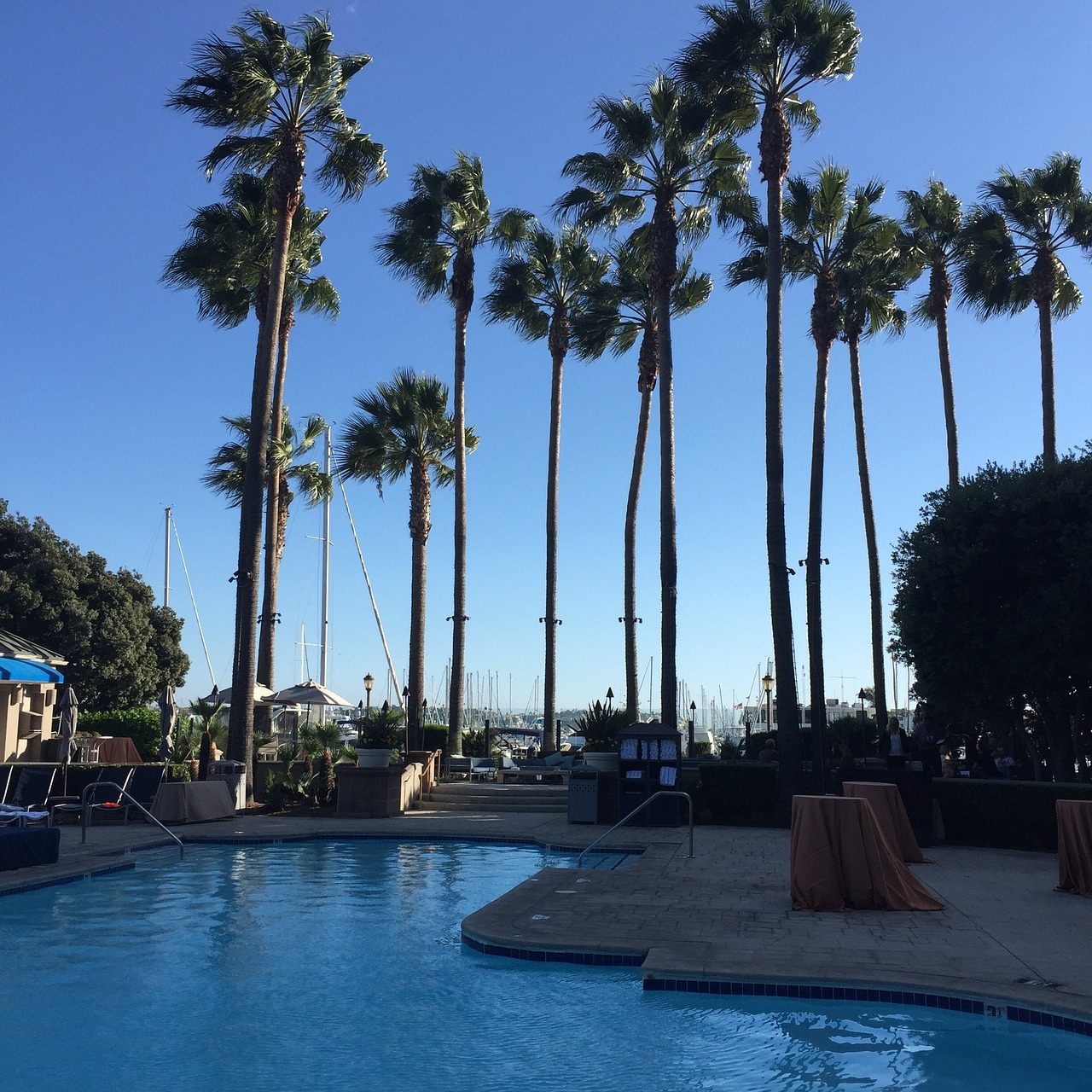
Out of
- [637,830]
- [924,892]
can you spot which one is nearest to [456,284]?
[637,830]

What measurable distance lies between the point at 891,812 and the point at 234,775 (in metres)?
12.5

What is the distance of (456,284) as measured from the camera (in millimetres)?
29141

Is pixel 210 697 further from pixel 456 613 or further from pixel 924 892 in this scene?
pixel 924 892

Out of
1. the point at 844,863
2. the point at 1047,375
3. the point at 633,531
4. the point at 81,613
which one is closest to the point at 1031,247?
the point at 1047,375

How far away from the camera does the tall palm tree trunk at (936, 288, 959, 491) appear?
1139 inches

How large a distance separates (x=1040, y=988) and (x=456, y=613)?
73.5 feet

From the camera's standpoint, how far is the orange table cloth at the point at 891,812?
1053 cm

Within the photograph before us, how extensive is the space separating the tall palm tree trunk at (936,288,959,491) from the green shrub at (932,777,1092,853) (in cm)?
1539

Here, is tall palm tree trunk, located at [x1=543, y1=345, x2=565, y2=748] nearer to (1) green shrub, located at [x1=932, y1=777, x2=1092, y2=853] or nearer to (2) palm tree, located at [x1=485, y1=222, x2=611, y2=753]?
(2) palm tree, located at [x1=485, y1=222, x2=611, y2=753]

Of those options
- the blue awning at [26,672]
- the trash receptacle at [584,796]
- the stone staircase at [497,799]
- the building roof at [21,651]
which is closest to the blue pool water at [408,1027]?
the trash receptacle at [584,796]

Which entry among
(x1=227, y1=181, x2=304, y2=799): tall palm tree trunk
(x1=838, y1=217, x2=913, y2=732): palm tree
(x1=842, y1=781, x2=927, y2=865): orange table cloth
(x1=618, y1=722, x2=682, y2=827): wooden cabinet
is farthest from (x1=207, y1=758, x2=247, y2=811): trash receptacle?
(x1=838, y1=217, x2=913, y2=732): palm tree

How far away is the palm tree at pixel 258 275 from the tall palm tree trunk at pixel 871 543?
15.5m

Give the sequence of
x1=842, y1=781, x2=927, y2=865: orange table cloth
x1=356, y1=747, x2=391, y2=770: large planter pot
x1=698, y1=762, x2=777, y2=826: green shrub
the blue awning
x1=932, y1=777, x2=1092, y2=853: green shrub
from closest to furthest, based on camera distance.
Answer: x1=842, y1=781, x2=927, y2=865: orange table cloth, x1=932, y1=777, x2=1092, y2=853: green shrub, x1=698, y1=762, x2=777, y2=826: green shrub, the blue awning, x1=356, y1=747, x2=391, y2=770: large planter pot

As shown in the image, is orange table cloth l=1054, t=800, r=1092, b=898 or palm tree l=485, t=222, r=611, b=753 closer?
orange table cloth l=1054, t=800, r=1092, b=898
